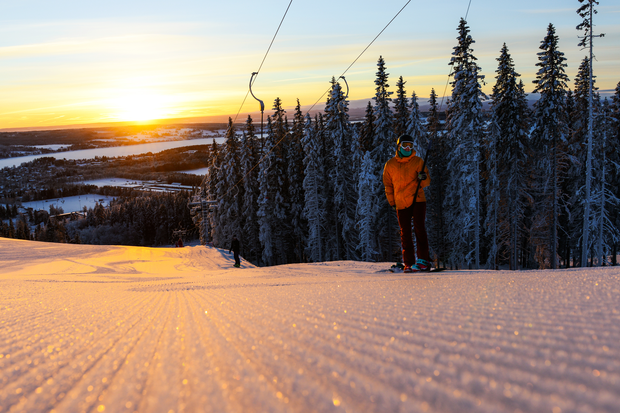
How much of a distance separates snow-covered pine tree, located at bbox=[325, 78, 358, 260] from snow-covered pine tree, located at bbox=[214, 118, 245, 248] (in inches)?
477

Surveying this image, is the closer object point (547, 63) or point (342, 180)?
point (547, 63)

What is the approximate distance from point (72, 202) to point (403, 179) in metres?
208

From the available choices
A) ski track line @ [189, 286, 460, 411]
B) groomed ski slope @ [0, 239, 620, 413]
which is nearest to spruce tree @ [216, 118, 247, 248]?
groomed ski slope @ [0, 239, 620, 413]

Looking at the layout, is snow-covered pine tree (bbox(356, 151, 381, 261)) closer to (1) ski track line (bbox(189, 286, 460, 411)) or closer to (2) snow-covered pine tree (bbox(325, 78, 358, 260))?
(2) snow-covered pine tree (bbox(325, 78, 358, 260))

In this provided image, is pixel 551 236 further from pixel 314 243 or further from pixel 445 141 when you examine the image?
pixel 314 243

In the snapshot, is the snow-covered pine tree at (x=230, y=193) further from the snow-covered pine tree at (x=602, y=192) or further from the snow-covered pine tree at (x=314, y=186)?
the snow-covered pine tree at (x=602, y=192)

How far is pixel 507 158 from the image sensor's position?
1133 inches

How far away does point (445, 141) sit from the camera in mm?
37062

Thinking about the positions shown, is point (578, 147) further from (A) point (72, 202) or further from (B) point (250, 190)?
(A) point (72, 202)

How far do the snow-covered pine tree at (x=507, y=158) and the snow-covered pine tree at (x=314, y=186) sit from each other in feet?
49.3

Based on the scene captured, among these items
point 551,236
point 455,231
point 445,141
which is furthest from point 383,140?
point 551,236

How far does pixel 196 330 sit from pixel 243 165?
40907 millimetres

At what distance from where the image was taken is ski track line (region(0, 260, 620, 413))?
34.1 inches

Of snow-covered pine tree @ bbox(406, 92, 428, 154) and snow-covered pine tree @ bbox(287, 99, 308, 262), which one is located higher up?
snow-covered pine tree @ bbox(406, 92, 428, 154)
